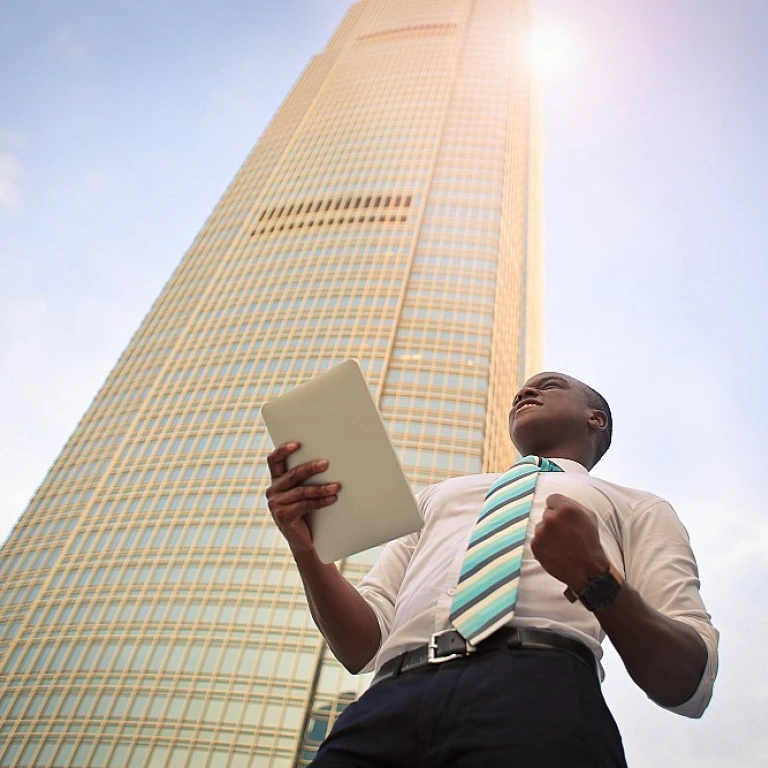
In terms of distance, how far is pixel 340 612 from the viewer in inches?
89.6

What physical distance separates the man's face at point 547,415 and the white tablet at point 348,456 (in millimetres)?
1188

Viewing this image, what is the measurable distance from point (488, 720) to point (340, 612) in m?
0.69

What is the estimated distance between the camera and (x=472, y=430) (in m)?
48.1

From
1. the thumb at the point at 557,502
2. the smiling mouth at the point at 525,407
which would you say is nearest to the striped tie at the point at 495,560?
the thumb at the point at 557,502

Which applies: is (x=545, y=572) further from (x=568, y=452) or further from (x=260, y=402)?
(x=260, y=402)

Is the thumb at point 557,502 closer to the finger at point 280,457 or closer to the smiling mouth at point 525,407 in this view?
the finger at point 280,457

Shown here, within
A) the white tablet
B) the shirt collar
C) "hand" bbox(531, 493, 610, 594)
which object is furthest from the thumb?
the shirt collar

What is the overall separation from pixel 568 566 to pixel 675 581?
2.11 feet

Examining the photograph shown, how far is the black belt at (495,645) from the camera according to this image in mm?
1887

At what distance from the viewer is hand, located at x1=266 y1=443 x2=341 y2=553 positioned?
2.13 m

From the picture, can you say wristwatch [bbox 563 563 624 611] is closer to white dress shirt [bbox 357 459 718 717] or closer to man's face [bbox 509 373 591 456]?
white dress shirt [bbox 357 459 718 717]

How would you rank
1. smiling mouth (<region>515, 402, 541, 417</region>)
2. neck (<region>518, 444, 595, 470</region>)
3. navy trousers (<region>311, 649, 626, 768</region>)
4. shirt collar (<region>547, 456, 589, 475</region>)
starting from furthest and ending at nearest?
smiling mouth (<region>515, 402, 541, 417</region>) < neck (<region>518, 444, 595, 470</region>) < shirt collar (<region>547, 456, 589, 475</region>) < navy trousers (<region>311, 649, 626, 768</region>)

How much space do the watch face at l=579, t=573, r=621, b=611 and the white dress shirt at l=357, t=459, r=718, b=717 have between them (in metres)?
0.26

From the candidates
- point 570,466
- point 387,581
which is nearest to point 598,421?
point 570,466
